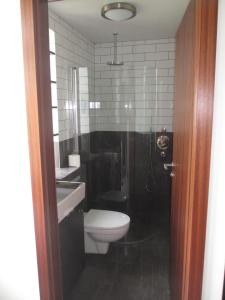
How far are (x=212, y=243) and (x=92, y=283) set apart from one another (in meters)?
1.36

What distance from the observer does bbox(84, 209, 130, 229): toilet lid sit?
2225mm

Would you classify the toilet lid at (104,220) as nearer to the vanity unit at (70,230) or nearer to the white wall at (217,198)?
the vanity unit at (70,230)

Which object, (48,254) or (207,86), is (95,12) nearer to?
(207,86)

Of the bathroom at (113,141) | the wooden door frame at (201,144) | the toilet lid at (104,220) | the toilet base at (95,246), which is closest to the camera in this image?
the wooden door frame at (201,144)

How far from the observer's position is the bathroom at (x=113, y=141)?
1.98 meters

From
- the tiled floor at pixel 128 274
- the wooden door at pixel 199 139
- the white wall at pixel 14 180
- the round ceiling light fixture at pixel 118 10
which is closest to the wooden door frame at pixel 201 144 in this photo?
the wooden door at pixel 199 139

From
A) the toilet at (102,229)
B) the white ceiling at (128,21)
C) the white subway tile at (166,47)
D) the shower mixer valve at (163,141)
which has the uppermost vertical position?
the white ceiling at (128,21)

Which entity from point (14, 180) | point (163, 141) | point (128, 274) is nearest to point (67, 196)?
point (14, 180)

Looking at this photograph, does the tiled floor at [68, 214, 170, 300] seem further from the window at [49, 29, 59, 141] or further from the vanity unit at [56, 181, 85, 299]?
the window at [49, 29, 59, 141]

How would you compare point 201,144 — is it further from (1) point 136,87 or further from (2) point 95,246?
(1) point 136,87

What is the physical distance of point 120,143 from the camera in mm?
3043

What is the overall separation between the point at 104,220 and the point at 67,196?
69cm

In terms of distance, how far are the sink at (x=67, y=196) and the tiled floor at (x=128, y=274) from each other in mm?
747

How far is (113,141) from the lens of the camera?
3.07 meters
